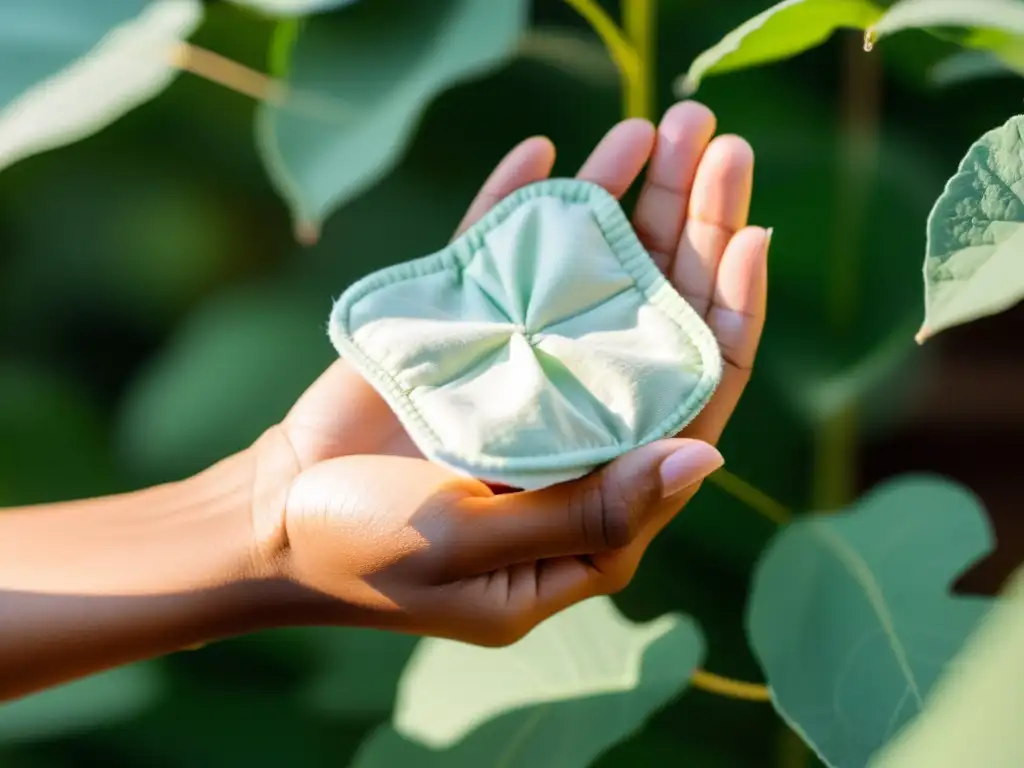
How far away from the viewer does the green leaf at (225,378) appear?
830mm

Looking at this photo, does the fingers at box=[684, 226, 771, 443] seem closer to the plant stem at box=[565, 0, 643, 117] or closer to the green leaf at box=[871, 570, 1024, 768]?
the plant stem at box=[565, 0, 643, 117]

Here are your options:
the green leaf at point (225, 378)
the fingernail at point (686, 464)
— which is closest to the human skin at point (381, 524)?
the fingernail at point (686, 464)

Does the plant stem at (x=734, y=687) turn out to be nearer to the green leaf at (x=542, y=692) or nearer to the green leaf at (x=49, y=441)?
the green leaf at (x=542, y=692)

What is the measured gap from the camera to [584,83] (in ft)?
2.65

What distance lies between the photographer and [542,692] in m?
0.62

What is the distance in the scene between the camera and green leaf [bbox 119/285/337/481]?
83cm

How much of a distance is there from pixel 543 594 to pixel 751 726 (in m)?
0.47

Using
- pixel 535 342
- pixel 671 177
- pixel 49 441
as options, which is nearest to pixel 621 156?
pixel 671 177

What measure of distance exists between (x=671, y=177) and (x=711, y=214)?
0.13 feet

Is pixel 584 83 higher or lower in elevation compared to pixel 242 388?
higher

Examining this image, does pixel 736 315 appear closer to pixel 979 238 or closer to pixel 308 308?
pixel 979 238

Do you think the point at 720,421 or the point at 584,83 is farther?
the point at 584,83

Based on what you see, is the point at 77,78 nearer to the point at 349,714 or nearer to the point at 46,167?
the point at 46,167

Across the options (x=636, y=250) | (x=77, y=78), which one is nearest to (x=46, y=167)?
(x=77, y=78)
